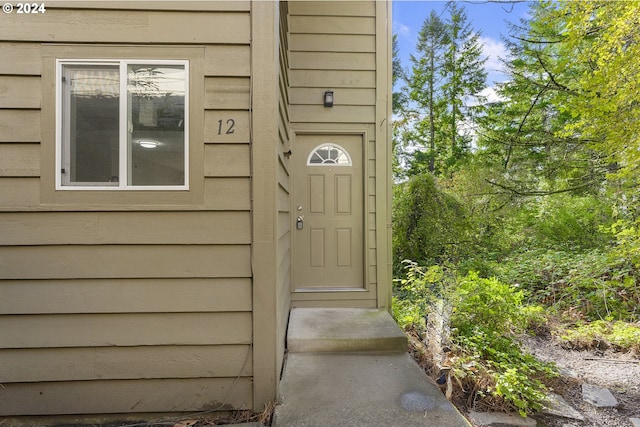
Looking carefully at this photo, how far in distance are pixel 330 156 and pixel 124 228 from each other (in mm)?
2178

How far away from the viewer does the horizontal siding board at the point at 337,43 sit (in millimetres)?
3309

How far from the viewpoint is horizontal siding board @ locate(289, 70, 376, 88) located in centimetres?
329

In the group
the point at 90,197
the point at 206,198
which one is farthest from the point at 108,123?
the point at 206,198

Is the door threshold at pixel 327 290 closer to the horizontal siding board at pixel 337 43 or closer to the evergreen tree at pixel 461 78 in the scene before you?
the horizontal siding board at pixel 337 43

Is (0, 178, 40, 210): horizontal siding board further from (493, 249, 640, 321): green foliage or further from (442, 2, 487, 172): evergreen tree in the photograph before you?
(442, 2, 487, 172): evergreen tree

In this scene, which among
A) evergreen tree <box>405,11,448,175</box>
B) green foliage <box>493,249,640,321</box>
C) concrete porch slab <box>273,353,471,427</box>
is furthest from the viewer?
evergreen tree <box>405,11,448,175</box>

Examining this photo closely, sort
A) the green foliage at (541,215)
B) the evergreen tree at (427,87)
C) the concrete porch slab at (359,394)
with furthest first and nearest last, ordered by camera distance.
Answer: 1. the evergreen tree at (427,87)
2. the green foliage at (541,215)
3. the concrete porch slab at (359,394)

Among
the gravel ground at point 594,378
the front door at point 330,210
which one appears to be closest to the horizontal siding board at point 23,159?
the front door at point 330,210

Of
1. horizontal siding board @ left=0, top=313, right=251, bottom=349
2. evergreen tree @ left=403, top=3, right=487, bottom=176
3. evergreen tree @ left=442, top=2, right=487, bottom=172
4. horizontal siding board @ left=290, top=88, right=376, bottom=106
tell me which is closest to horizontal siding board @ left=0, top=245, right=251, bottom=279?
horizontal siding board @ left=0, top=313, right=251, bottom=349

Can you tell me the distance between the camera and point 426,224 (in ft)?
19.9

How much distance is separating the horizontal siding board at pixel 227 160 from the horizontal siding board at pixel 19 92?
1.00 metres

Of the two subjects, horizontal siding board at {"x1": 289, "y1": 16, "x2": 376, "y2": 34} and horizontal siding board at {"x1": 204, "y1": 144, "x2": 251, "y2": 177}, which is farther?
horizontal siding board at {"x1": 289, "y1": 16, "x2": 376, "y2": 34}

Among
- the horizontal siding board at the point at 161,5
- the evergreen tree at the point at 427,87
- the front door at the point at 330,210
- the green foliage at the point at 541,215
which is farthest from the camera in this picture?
the evergreen tree at the point at 427,87

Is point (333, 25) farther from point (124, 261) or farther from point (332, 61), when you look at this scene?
point (124, 261)
